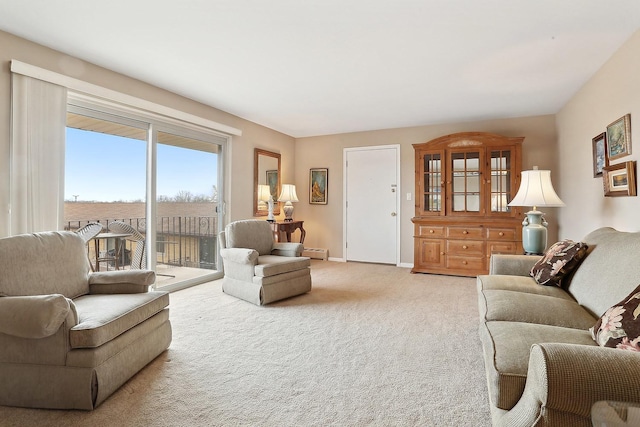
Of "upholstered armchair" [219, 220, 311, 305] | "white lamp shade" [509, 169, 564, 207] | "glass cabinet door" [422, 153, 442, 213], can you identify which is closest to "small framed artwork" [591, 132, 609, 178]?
"white lamp shade" [509, 169, 564, 207]

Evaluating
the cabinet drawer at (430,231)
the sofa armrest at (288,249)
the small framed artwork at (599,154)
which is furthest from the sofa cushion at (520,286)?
the cabinet drawer at (430,231)

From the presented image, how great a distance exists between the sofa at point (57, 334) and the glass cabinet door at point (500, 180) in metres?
4.47

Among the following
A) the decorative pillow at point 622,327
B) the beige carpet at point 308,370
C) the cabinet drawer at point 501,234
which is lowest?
the beige carpet at point 308,370

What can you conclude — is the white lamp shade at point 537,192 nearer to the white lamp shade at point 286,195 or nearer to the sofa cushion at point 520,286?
the sofa cushion at point 520,286

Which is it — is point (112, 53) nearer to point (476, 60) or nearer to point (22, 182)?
point (22, 182)

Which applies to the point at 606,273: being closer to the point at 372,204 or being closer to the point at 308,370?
the point at 308,370

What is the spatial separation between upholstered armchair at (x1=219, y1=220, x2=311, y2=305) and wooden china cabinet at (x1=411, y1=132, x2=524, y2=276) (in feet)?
7.01

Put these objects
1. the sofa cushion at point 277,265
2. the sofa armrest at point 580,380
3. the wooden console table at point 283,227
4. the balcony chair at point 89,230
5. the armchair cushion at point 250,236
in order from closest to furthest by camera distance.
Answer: the sofa armrest at point 580,380 < the balcony chair at point 89,230 < the sofa cushion at point 277,265 < the armchair cushion at point 250,236 < the wooden console table at point 283,227

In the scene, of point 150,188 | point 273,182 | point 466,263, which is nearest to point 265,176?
point 273,182

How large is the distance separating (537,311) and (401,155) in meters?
4.06

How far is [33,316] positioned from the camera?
1542 mm

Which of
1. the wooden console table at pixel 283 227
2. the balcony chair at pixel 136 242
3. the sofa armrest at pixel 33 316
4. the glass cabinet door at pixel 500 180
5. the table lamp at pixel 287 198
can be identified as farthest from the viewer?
the table lamp at pixel 287 198

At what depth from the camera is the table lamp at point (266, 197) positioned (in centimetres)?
535

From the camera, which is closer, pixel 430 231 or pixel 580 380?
pixel 580 380
